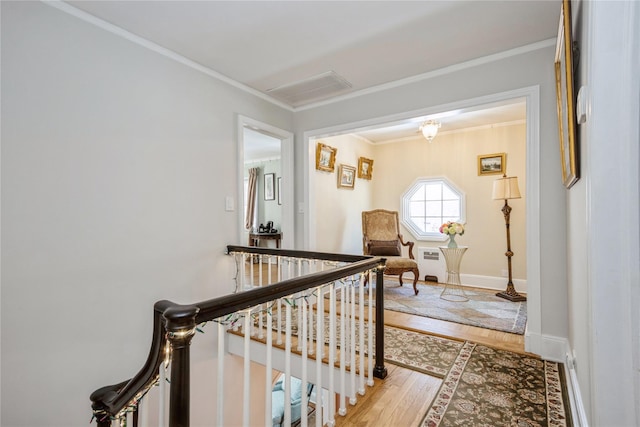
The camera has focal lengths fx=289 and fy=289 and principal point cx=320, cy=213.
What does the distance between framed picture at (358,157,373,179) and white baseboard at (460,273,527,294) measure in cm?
235

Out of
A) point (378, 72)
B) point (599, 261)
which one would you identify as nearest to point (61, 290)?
point (599, 261)

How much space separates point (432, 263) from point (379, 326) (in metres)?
3.36

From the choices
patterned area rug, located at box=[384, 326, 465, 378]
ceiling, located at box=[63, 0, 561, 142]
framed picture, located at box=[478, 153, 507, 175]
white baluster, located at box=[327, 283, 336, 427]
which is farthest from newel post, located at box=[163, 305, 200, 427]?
framed picture, located at box=[478, 153, 507, 175]

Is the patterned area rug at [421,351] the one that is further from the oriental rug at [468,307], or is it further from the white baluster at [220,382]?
the white baluster at [220,382]

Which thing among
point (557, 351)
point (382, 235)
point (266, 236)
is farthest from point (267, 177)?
point (557, 351)

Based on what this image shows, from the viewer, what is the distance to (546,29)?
83.4 inches

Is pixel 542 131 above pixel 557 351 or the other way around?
above

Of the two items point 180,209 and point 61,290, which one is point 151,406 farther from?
point 180,209

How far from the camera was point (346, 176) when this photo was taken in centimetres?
483

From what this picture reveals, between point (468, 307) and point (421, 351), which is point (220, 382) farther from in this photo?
point (468, 307)

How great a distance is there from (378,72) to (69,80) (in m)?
2.43

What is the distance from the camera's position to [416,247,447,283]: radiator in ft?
15.9

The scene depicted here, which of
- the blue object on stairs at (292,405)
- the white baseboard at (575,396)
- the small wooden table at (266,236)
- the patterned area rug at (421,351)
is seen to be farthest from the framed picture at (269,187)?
the white baseboard at (575,396)

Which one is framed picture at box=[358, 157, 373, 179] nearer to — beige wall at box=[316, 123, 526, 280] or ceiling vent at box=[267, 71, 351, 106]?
beige wall at box=[316, 123, 526, 280]
